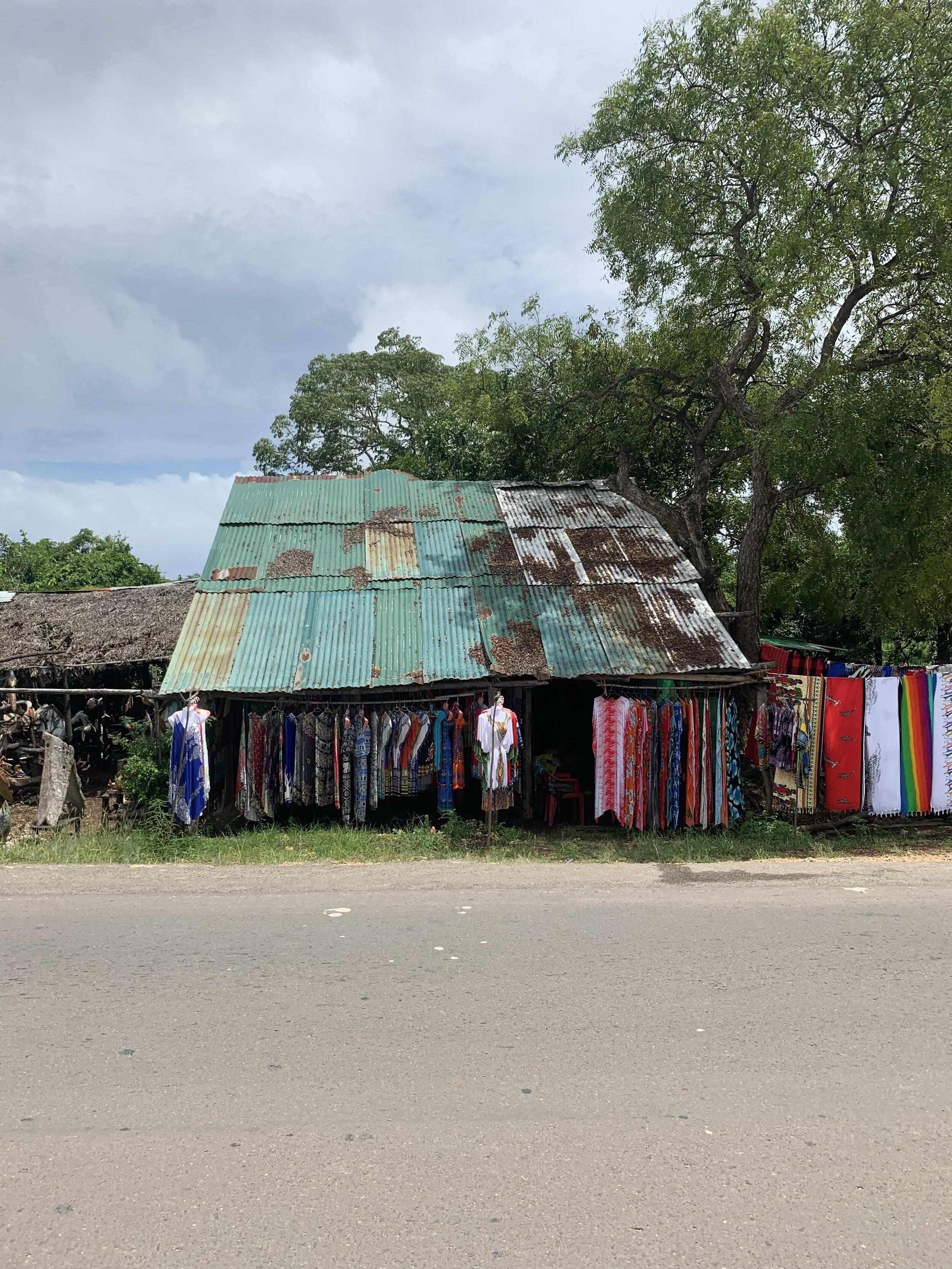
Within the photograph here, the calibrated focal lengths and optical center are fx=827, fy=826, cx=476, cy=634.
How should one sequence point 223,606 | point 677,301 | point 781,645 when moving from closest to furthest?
point 223,606 → point 677,301 → point 781,645

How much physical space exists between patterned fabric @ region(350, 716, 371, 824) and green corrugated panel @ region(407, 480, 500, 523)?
15.4 ft

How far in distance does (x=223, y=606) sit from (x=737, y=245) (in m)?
→ 9.44

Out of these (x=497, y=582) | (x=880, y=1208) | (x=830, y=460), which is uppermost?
(x=830, y=460)

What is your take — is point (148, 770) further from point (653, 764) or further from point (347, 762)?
point (653, 764)

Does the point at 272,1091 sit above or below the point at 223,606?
below

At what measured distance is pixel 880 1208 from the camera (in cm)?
297

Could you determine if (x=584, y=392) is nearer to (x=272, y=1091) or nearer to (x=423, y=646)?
(x=423, y=646)

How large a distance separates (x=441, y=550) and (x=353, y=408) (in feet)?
70.9

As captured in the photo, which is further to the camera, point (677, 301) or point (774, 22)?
point (677, 301)

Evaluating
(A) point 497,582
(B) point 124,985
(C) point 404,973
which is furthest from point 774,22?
(B) point 124,985

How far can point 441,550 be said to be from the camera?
12.7m

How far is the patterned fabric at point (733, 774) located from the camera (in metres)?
10.2

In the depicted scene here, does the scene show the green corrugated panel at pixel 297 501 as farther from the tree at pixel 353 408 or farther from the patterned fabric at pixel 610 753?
the tree at pixel 353 408

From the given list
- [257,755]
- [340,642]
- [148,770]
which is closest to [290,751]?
[257,755]
